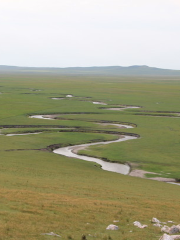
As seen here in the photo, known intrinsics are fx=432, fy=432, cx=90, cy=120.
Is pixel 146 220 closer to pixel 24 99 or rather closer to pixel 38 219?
pixel 38 219

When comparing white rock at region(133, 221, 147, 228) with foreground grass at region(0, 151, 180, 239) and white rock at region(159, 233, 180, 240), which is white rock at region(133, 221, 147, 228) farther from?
white rock at region(159, 233, 180, 240)

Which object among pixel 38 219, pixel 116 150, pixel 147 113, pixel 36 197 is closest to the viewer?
pixel 38 219

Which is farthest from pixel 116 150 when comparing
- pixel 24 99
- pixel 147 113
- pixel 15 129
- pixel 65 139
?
pixel 24 99

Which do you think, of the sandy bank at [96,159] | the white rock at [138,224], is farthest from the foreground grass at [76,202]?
the sandy bank at [96,159]

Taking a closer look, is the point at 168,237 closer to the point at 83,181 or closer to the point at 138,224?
the point at 138,224

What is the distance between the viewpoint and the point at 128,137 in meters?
64.6

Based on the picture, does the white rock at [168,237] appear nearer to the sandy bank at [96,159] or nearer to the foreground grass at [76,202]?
the foreground grass at [76,202]

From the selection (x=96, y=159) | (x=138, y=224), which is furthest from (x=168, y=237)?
(x=96, y=159)

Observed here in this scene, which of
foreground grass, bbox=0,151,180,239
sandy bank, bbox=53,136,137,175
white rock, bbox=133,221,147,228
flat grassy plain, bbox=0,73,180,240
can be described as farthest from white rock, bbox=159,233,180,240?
sandy bank, bbox=53,136,137,175

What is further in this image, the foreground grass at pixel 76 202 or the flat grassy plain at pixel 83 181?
the flat grassy plain at pixel 83 181

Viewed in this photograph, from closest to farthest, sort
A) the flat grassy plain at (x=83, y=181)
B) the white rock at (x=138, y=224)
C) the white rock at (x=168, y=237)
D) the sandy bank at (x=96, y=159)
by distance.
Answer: the white rock at (x=168, y=237), the flat grassy plain at (x=83, y=181), the white rock at (x=138, y=224), the sandy bank at (x=96, y=159)

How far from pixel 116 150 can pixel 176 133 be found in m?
16.9

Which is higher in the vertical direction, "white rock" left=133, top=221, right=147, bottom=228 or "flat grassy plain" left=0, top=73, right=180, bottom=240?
"white rock" left=133, top=221, right=147, bottom=228

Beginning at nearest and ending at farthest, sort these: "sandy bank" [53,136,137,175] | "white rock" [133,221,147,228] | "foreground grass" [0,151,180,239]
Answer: "foreground grass" [0,151,180,239]
"white rock" [133,221,147,228]
"sandy bank" [53,136,137,175]
